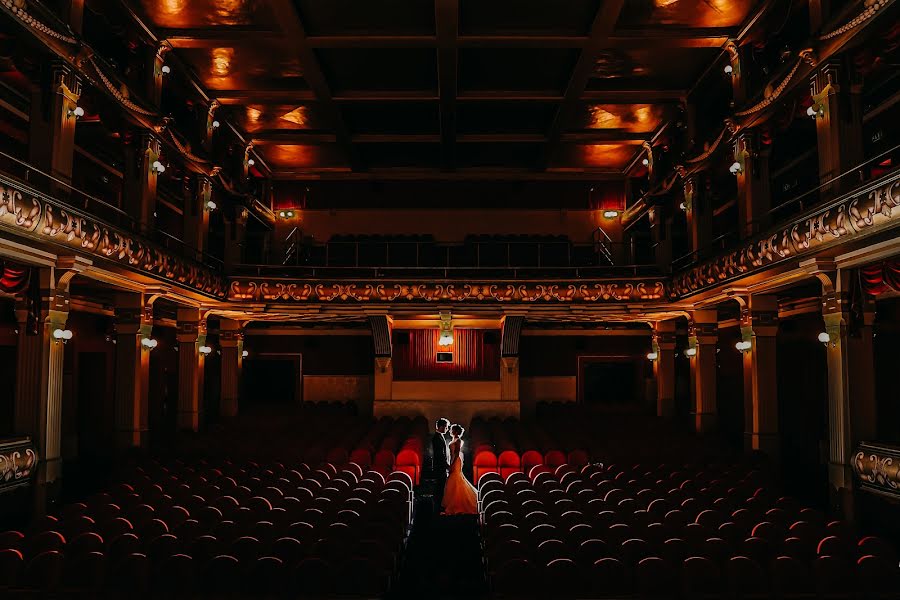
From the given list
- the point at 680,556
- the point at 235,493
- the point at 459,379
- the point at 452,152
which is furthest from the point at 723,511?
the point at 452,152

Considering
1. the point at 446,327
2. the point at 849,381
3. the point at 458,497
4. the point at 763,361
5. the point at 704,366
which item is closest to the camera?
the point at 849,381

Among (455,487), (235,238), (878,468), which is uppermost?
(235,238)

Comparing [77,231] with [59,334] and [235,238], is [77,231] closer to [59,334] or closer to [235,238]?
[59,334]

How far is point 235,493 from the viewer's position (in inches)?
382

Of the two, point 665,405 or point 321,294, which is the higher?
point 321,294

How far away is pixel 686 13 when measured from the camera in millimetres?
13414

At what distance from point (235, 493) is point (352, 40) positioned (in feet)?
32.9

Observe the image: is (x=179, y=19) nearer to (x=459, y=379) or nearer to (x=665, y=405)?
(x=459, y=379)

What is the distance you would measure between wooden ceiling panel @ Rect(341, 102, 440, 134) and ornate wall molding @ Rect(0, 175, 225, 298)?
23.1 ft

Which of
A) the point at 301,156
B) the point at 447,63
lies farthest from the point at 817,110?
the point at 301,156

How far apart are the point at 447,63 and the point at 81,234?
354 inches

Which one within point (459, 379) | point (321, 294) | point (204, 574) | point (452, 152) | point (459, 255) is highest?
point (452, 152)

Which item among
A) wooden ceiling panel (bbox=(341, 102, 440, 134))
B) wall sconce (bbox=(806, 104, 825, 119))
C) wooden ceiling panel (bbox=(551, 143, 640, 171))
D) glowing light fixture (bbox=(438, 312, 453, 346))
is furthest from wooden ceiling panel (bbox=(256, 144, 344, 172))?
wall sconce (bbox=(806, 104, 825, 119))

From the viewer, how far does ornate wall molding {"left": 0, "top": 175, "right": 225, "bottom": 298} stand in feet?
26.7
